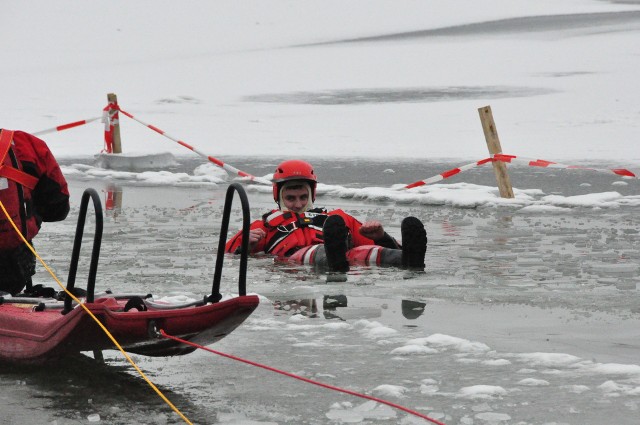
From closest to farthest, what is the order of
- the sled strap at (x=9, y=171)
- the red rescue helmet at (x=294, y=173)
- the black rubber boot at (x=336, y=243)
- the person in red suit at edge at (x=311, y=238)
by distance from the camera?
1. the sled strap at (x=9, y=171)
2. the black rubber boot at (x=336, y=243)
3. the person in red suit at edge at (x=311, y=238)
4. the red rescue helmet at (x=294, y=173)

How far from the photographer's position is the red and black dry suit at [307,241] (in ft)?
31.8

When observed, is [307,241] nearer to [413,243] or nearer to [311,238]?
[311,238]

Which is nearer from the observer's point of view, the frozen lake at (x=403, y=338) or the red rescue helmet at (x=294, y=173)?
the frozen lake at (x=403, y=338)

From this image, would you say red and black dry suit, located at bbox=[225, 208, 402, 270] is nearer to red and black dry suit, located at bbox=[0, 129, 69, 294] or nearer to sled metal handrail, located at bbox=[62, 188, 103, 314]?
red and black dry suit, located at bbox=[0, 129, 69, 294]

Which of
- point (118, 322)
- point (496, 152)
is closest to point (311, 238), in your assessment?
point (118, 322)

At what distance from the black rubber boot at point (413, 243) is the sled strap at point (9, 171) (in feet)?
11.2

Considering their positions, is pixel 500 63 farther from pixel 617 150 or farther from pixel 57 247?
pixel 57 247

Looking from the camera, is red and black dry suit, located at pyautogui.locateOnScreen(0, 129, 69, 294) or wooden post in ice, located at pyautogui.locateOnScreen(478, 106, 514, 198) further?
wooden post in ice, located at pyautogui.locateOnScreen(478, 106, 514, 198)

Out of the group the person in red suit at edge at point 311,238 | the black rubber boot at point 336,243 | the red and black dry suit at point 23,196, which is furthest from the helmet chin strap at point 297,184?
the red and black dry suit at point 23,196

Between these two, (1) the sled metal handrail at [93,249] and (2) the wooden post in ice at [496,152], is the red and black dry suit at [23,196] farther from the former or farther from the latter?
(2) the wooden post in ice at [496,152]

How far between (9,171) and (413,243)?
3.72 m

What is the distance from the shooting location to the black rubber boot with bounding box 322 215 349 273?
358 inches

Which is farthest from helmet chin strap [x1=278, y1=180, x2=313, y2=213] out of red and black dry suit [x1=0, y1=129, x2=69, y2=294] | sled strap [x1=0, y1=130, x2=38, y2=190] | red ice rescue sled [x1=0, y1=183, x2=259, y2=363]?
red ice rescue sled [x1=0, y1=183, x2=259, y2=363]

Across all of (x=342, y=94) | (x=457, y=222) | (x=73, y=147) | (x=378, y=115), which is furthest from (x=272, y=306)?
(x=342, y=94)
